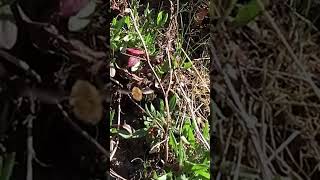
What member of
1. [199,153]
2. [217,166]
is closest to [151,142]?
[199,153]

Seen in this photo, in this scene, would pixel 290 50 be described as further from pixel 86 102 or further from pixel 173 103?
pixel 173 103

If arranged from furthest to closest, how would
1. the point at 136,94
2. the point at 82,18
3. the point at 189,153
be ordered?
the point at 136,94, the point at 189,153, the point at 82,18

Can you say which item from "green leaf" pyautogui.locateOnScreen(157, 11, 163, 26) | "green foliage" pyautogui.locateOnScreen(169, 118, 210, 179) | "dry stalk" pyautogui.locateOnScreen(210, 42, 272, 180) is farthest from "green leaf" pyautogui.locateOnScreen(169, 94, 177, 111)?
"dry stalk" pyautogui.locateOnScreen(210, 42, 272, 180)

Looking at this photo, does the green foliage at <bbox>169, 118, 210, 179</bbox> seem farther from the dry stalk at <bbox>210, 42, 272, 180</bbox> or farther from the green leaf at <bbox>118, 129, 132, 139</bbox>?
the dry stalk at <bbox>210, 42, 272, 180</bbox>

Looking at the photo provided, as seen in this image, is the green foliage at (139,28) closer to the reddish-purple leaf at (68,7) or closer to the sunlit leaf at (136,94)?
the sunlit leaf at (136,94)

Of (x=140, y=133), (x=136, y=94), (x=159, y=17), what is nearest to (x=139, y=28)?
(x=159, y=17)

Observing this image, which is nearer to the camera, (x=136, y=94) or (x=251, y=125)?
(x=251, y=125)

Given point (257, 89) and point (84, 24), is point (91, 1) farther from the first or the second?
point (257, 89)

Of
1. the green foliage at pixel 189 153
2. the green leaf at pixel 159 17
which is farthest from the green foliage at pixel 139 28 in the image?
the green foliage at pixel 189 153
